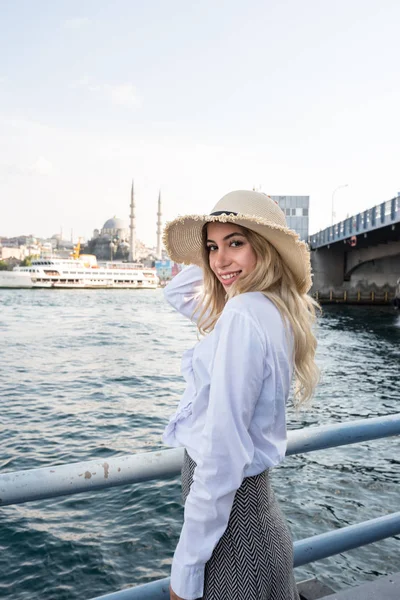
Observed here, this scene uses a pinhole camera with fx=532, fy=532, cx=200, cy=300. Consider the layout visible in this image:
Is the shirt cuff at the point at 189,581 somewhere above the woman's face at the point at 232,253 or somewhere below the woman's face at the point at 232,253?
below

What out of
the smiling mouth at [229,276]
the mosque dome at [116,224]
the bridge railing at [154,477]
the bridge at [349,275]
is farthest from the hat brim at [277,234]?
the mosque dome at [116,224]

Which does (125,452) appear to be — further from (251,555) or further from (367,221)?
(367,221)

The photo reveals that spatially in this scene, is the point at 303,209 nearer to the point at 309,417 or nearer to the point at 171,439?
the point at 309,417

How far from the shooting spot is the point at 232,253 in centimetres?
159

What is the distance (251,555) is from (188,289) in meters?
0.99

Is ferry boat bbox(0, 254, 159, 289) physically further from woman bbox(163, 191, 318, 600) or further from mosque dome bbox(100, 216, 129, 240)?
woman bbox(163, 191, 318, 600)

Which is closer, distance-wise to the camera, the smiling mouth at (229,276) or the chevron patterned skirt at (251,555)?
the chevron patterned skirt at (251,555)

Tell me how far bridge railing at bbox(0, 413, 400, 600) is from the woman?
120 millimetres

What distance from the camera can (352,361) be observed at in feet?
62.2

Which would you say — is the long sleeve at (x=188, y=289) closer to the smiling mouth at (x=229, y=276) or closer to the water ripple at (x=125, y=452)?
the smiling mouth at (x=229, y=276)

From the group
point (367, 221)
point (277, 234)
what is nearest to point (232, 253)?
point (277, 234)

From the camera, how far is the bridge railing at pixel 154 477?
1387mm

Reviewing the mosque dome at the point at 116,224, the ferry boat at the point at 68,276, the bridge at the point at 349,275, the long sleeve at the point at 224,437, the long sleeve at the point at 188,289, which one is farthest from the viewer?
the mosque dome at the point at 116,224

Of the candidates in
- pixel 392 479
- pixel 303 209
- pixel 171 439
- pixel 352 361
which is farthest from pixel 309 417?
pixel 303 209
